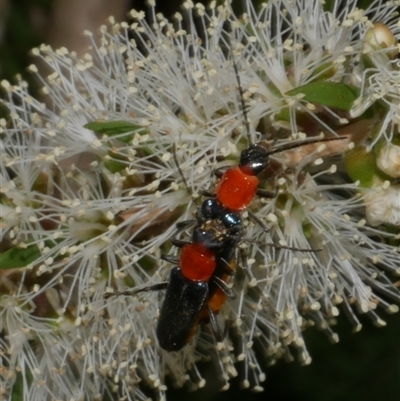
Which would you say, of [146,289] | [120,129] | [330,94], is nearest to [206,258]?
[146,289]

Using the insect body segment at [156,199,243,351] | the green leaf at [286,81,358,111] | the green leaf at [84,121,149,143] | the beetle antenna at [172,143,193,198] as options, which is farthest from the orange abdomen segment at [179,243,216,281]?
the green leaf at [286,81,358,111]

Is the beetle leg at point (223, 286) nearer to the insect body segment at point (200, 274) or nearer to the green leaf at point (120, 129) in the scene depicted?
the insect body segment at point (200, 274)

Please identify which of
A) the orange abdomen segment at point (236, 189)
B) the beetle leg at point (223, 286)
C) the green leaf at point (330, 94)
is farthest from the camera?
the beetle leg at point (223, 286)

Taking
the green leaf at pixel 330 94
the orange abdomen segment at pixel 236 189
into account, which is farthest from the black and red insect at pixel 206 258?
the green leaf at pixel 330 94

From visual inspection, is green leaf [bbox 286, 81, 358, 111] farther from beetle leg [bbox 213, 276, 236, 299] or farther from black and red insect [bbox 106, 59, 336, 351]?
beetle leg [bbox 213, 276, 236, 299]

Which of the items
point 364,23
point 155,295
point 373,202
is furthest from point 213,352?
point 364,23

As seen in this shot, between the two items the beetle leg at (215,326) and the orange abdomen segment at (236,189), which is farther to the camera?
the beetle leg at (215,326)
